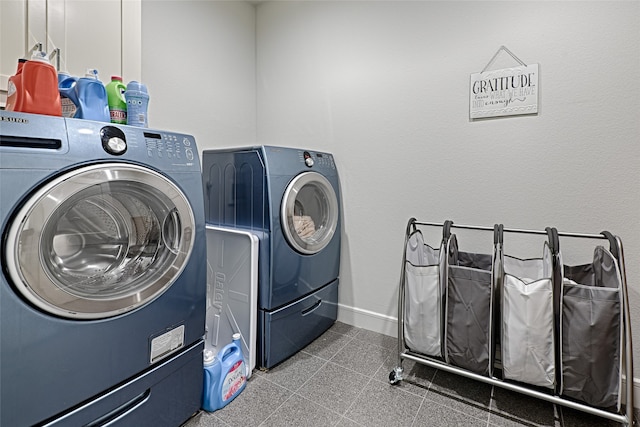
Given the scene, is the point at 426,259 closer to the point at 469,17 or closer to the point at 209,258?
the point at 209,258

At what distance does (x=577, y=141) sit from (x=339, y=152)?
4.52 ft

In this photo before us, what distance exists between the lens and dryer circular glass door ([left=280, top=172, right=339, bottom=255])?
5.95 ft

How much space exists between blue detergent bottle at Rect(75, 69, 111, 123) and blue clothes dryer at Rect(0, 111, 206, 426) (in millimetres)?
190

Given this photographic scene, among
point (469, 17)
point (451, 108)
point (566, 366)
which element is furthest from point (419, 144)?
point (566, 366)

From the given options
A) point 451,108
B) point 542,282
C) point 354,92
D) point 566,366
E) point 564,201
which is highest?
point 354,92

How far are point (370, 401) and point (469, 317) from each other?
2.05 ft

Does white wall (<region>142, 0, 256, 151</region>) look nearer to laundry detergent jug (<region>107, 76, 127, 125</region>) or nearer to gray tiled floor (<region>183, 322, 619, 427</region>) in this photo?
laundry detergent jug (<region>107, 76, 127, 125</region>)

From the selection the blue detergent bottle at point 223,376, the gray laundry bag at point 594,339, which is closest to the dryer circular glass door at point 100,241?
the blue detergent bottle at point 223,376

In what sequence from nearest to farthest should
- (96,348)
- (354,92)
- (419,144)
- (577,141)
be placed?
1. (96,348)
2. (577,141)
3. (419,144)
4. (354,92)

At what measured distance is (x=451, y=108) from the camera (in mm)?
1939

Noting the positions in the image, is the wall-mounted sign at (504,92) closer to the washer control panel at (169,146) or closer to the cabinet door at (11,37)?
the washer control panel at (169,146)

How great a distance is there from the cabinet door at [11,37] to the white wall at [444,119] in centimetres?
164

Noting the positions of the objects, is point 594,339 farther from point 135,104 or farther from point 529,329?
point 135,104

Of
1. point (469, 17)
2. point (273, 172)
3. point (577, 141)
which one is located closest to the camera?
point (577, 141)
